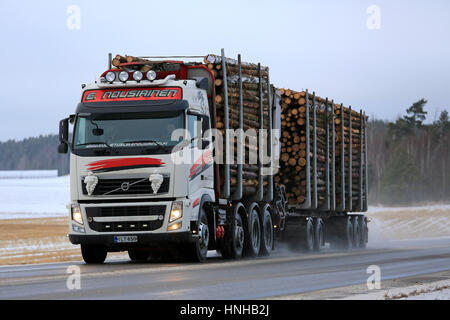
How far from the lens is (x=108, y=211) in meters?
17.0

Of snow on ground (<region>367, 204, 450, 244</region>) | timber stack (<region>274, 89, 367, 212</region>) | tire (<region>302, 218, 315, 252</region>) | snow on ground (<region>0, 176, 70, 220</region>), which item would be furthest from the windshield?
snow on ground (<region>0, 176, 70, 220</region>)

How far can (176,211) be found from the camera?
55.3 feet

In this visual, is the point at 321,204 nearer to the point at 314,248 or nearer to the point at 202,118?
the point at 314,248

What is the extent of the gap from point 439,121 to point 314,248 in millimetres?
103067

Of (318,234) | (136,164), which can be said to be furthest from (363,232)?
(136,164)

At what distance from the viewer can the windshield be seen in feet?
55.2

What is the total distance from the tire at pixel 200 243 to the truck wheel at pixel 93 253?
1937mm

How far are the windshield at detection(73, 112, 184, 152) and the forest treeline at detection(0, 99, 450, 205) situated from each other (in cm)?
8778
